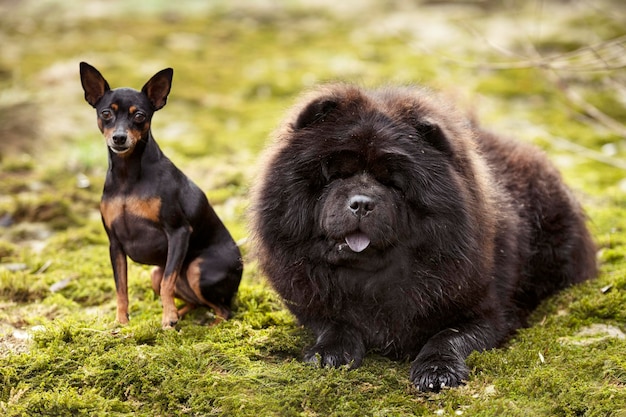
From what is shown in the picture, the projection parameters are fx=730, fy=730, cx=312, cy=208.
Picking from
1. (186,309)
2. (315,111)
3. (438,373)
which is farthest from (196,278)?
(438,373)

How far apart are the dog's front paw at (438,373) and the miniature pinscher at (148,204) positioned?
1309 millimetres

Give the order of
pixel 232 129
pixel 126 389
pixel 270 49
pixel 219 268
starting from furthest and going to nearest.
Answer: pixel 270 49
pixel 232 129
pixel 219 268
pixel 126 389

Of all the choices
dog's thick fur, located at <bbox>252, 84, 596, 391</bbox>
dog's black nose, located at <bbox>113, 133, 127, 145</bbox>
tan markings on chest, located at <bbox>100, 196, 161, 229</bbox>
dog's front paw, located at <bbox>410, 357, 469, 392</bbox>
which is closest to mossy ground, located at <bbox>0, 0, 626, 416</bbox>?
dog's front paw, located at <bbox>410, 357, 469, 392</bbox>

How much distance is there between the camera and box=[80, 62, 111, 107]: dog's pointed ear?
12.7 feet

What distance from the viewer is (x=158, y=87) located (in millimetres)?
4000

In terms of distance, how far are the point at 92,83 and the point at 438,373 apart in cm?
235

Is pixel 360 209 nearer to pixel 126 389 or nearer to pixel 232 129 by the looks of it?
pixel 126 389

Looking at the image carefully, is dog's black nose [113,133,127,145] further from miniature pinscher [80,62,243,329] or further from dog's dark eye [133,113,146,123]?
dog's dark eye [133,113,146,123]

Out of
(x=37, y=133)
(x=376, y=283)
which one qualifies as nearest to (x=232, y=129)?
(x=37, y=133)

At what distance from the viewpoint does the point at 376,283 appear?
391 centimetres

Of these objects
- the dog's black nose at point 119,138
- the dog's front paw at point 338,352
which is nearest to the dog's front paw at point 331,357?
the dog's front paw at point 338,352

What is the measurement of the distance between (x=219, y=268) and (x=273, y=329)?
48 centimetres

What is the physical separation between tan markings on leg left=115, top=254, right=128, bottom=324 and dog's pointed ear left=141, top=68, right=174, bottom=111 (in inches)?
36.1

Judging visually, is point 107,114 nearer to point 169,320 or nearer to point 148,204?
point 148,204
